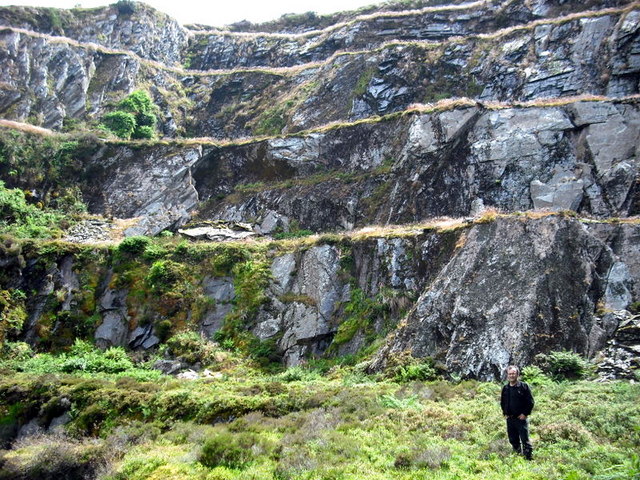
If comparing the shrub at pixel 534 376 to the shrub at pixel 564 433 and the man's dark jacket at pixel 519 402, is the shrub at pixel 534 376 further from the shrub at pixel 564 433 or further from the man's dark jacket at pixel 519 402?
the man's dark jacket at pixel 519 402

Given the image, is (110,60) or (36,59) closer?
(36,59)

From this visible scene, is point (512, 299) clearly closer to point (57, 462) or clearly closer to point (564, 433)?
point (564, 433)

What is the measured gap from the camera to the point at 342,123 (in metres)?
31.6

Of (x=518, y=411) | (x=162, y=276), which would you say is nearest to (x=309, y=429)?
(x=518, y=411)

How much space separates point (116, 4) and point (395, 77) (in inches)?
1218

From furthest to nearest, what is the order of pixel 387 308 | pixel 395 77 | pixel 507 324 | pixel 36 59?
pixel 36 59, pixel 395 77, pixel 387 308, pixel 507 324

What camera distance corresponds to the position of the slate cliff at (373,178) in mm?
15477

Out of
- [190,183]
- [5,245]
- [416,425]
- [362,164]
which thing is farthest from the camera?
[190,183]

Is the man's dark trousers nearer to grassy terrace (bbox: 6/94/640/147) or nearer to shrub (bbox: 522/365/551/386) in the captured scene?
shrub (bbox: 522/365/551/386)

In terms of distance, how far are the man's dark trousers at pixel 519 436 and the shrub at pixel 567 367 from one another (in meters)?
4.83

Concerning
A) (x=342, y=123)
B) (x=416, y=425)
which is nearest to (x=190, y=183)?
(x=342, y=123)

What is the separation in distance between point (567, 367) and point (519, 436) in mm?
5175

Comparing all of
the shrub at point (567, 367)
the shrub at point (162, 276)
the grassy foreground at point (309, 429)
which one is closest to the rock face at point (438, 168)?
the shrub at point (162, 276)

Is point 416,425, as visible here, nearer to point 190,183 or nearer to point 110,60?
point 190,183
